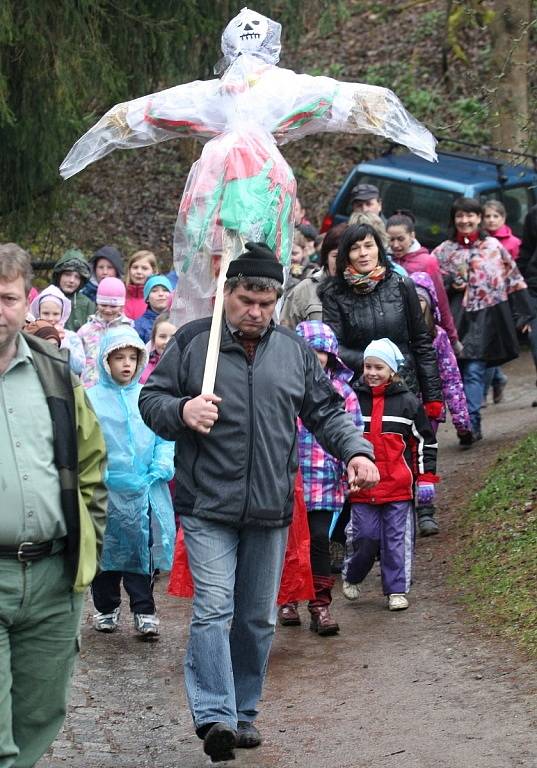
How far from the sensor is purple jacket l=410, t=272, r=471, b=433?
10117 millimetres

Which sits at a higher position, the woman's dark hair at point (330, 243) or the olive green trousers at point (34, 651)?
the woman's dark hair at point (330, 243)

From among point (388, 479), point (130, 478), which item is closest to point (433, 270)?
point (388, 479)

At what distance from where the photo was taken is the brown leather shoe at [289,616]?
324 inches

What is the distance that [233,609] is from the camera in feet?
19.8

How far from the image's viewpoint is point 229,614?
19.4 ft

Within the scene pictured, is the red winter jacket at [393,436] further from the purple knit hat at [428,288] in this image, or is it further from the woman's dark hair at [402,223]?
the woman's dark hair at [402,223]

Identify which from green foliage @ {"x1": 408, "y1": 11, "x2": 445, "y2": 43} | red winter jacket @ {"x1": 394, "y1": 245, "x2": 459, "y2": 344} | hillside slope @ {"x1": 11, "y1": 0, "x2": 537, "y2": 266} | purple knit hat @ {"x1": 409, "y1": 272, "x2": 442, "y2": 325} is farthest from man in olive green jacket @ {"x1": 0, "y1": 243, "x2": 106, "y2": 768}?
green foliage @ {"x1": 408, "y1": 11, "x2": 445, "y2": 43}

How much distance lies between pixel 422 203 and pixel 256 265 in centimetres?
1111

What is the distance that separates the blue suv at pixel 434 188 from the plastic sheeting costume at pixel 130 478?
8780mm

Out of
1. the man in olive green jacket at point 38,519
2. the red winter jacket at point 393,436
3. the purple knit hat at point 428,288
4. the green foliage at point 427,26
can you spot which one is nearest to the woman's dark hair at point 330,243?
the purple knit hat at point 428,288

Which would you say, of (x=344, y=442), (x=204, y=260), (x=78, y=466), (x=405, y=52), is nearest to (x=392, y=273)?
(x=204, y=260)

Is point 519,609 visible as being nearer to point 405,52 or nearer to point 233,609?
point 233,609

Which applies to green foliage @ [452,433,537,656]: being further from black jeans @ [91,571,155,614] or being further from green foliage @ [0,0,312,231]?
green foliage @ [0,0,312,231]

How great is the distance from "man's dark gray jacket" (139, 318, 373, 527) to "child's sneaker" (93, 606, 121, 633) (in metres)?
2.45
